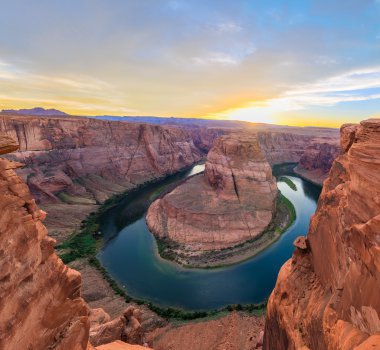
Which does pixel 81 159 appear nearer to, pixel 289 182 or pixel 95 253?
pixel 95 253

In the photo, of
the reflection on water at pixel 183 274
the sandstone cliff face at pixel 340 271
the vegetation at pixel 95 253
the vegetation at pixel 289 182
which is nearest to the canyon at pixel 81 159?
the vegetation at pixel 95 253

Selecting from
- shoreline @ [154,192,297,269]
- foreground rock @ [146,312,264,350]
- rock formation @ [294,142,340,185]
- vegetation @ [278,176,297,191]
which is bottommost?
foreground rock @ [146,312,264,350]

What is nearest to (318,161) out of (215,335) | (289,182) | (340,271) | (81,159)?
(289,182)

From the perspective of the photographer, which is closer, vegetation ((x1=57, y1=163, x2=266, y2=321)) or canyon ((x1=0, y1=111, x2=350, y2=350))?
canyon ((x1=0, y1=111, x2=350, y2=350))

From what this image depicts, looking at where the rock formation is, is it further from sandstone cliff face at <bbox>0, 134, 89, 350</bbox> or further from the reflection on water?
sandstone cliff face at <bbox>0, 134, 89, 350</bbox>

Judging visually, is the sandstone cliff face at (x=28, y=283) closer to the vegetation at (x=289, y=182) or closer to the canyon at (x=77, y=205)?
the canyon at (x=77, y=205)

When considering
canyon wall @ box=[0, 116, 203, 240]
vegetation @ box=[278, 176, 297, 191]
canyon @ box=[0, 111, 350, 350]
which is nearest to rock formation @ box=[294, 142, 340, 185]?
vegetation @ box=[278, 176, 297, 191]

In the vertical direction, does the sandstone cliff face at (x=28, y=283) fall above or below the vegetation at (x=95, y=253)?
above
